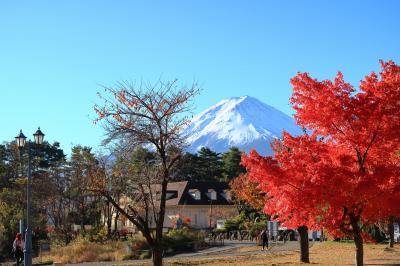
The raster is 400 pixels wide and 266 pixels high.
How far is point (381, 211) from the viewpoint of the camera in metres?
17.5

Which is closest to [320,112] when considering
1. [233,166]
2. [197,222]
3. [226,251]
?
[226,251]

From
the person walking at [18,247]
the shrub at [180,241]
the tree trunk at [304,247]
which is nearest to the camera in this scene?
the person walking at [18,247]

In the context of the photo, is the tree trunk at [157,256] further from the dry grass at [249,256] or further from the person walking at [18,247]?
the person walking at [18,247]

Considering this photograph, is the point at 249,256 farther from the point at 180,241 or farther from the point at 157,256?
the point at 157,256

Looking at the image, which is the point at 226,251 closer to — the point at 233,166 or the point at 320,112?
the point at 320,112

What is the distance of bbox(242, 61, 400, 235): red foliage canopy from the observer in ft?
55.3

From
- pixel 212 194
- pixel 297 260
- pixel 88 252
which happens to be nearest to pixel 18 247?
pixel 88 252

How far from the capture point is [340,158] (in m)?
17.1

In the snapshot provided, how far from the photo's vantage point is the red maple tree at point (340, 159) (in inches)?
663

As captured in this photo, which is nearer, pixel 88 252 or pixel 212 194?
pixel 88 252

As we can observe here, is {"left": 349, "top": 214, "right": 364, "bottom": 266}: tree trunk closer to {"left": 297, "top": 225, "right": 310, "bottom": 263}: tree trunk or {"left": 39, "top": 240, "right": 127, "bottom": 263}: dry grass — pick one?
{"left": 297, "top": 225, "right": 310, "bottom": 263}: tree trunk

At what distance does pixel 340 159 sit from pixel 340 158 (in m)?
0.04

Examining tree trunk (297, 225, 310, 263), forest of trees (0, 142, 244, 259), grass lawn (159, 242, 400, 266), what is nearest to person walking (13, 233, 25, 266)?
grass lawn (159, 242, 400, 266)

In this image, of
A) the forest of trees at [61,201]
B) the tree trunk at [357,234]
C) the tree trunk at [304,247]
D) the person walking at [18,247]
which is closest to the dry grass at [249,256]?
the tree trunk at [304,247]
